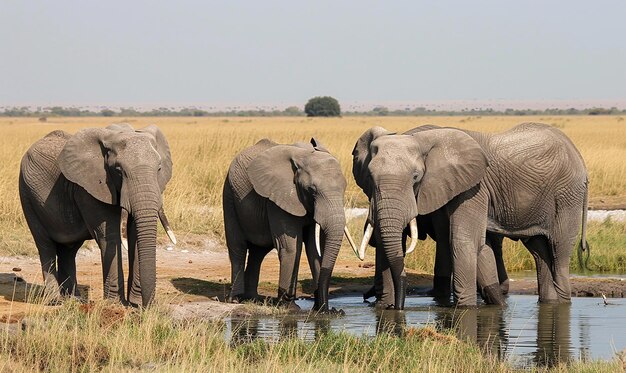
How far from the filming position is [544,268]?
1300 centimetres

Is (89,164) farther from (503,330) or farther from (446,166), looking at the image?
(503,330)

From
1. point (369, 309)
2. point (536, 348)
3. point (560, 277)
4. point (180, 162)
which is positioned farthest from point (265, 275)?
Result: point (180, 162)

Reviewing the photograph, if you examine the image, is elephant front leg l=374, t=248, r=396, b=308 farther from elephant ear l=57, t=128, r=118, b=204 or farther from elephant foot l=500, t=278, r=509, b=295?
elephant ear l=57, t=128, r=118, b=204

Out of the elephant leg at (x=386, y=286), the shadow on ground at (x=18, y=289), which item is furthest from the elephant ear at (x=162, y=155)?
the elephant leg at (x=386, y=286)

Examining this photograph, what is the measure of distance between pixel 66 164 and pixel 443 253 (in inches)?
168

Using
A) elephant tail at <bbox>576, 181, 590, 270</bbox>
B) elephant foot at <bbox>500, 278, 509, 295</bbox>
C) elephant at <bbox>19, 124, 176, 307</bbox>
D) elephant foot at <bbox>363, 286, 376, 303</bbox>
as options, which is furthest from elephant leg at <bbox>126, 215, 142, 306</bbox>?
elephant tail at <bbox>576, 181, 590, 270</bbox>

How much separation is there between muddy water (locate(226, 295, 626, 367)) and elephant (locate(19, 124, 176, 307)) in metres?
1.10

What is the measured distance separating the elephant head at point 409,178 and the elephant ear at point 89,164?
2506 millimetres

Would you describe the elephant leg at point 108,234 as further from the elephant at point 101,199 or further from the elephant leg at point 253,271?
the elephant leg at point 253,271

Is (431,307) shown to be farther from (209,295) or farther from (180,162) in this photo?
(180,162)

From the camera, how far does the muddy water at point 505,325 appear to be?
9992mm

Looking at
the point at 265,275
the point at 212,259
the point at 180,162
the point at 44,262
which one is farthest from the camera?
the point at 180,162

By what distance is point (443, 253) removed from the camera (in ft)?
43.0

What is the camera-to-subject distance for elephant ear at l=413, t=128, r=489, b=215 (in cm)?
1191
